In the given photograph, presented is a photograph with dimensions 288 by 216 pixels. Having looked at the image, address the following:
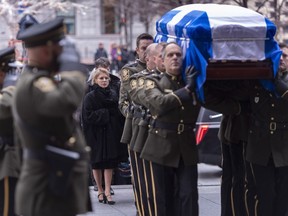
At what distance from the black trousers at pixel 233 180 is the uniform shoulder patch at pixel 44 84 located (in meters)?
3.43

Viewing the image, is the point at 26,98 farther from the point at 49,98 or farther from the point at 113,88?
the point at 113,88

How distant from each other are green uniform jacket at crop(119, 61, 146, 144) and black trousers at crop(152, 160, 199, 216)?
1.19m

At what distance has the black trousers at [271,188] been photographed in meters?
8.02

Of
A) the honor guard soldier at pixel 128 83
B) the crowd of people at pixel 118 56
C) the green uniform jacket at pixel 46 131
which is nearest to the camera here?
the green uniform jacket at pixel 46 131

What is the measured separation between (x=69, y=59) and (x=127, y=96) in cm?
415

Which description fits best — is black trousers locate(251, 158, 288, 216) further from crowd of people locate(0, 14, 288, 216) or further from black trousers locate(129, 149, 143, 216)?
black trousers locate(129, 149, 143, 216)

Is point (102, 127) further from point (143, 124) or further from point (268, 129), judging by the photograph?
point (268, 129)

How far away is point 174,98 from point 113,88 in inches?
131

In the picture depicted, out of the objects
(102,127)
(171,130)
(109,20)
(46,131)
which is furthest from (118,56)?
(46,131)

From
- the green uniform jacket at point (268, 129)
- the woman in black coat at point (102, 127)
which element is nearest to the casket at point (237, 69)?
the green uniform jacket at point (268, 129)

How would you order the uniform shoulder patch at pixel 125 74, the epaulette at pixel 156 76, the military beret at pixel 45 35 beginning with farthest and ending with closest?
the uniform shoulder patch at pixel 125 74 → the epaulette at pixel 156 76 → the military beret at pixel 45 35

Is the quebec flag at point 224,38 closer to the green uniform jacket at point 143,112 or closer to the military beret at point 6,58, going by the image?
the green uniform jacket at point 143,112

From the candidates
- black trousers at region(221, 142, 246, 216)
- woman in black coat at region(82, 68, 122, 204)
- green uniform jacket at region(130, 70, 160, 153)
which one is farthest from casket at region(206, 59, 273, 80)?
woman in black coat at region(82, 68, 122, 204)

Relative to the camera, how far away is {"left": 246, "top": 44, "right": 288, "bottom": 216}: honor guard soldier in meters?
7.93
